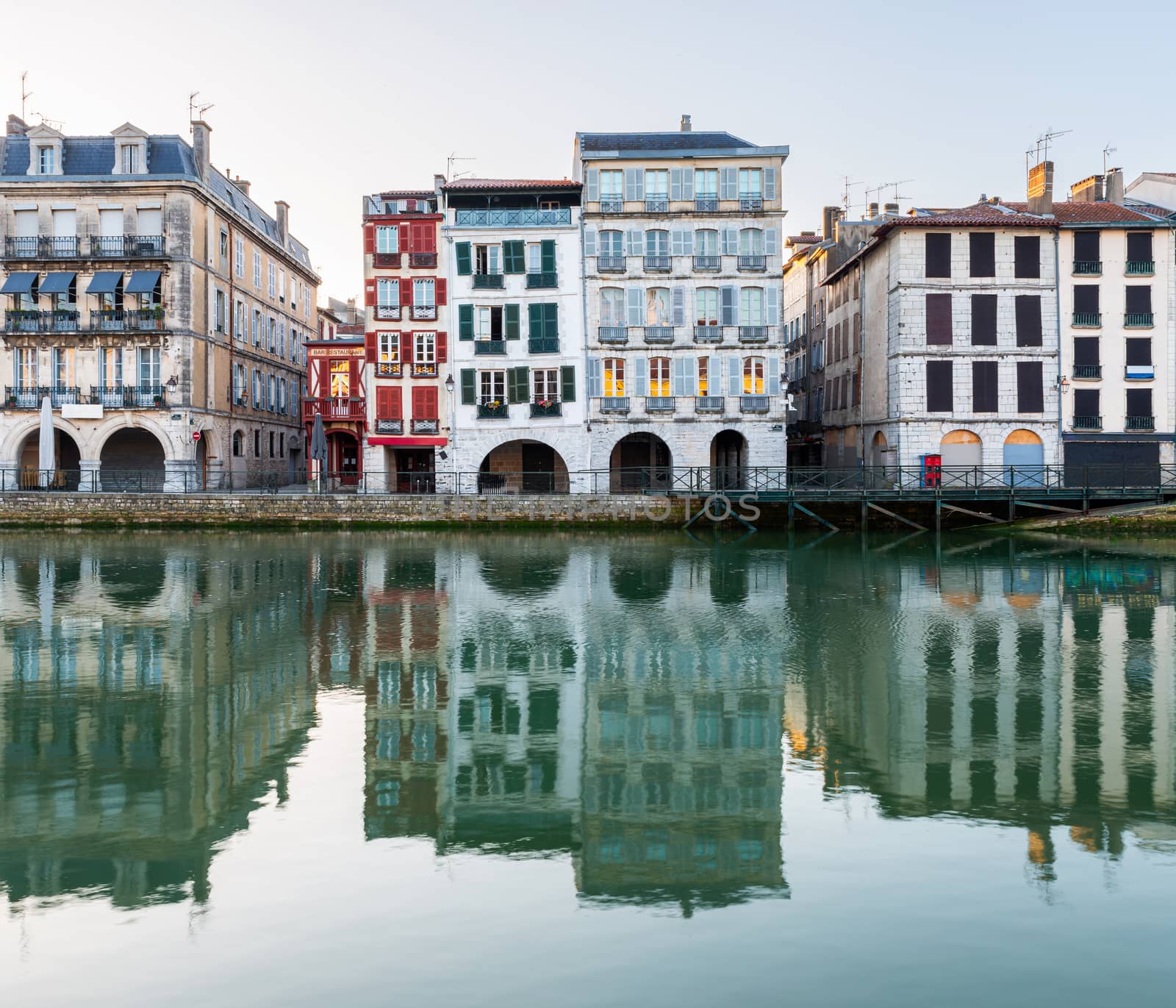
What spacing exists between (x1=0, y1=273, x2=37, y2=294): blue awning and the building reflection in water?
2272 centimetres

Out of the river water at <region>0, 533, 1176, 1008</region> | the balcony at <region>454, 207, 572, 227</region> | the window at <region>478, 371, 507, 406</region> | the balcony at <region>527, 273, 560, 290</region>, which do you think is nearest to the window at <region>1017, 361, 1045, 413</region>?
the balcony at <region>527, 273, 560, 290</region>

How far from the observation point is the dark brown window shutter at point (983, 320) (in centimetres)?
3943

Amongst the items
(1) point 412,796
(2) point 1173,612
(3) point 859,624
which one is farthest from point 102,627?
(2) point 1173,612

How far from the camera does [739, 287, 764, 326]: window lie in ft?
135

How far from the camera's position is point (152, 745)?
36.2 ft

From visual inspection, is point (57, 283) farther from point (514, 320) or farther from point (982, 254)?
point (982, 254)

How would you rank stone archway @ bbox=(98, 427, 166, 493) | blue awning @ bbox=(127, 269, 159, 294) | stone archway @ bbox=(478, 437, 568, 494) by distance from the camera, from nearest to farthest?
1. blue awning @ bbox=(127, 269, 159, 294)
2. stone archway @ bbox=(478, 437, 568, 494)
3. stone archway @ bbox=(98, 427, 166, 493)

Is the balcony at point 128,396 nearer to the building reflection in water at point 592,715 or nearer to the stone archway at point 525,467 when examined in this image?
the stone archway at point 525,467

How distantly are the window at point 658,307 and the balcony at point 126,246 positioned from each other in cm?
2003

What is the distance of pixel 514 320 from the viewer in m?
41.6

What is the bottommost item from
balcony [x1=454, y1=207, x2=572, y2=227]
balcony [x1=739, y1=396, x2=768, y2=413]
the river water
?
the river water

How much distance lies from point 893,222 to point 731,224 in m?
6.21

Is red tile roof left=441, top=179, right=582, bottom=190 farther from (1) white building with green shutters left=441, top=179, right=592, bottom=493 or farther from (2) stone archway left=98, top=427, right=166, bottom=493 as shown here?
(2) stone archway left=98, top=427, right=166, bottom=493

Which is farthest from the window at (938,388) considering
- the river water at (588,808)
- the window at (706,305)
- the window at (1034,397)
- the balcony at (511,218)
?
the river water at (588,808)
